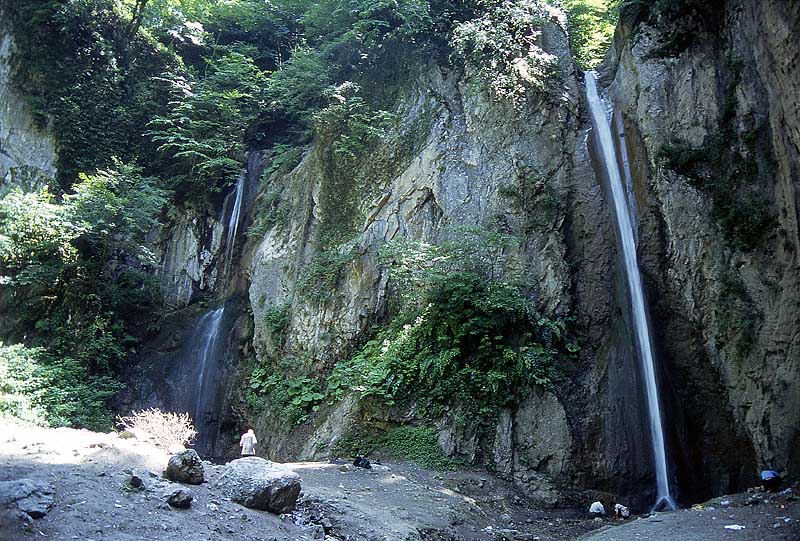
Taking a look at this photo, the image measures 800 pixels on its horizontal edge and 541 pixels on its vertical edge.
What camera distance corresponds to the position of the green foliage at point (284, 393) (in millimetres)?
14570

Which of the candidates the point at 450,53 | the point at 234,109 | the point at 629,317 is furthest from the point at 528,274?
the point at 234,109

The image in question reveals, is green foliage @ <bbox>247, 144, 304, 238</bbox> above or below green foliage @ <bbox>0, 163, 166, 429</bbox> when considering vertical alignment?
above

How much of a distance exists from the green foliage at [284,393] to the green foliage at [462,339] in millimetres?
1150

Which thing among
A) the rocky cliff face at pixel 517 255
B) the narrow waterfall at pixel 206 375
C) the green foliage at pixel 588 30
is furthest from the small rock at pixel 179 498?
the green foliage at pixel 588 30

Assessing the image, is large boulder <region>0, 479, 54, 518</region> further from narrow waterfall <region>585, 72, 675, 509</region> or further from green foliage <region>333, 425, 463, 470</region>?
narrow waterfall <region>585, 72, 675, 509</region>

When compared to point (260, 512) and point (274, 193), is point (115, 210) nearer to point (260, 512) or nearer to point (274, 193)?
point (274, 193)

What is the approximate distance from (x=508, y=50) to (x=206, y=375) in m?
12.4

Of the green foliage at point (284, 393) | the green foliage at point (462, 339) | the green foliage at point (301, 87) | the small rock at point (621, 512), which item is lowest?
the small rock at point (621, 512)

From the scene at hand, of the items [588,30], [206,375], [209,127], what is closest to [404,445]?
[206,375]

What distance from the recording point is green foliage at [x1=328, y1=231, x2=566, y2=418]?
1241 centimetres

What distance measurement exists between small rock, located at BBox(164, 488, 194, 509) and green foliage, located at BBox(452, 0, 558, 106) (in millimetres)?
12871

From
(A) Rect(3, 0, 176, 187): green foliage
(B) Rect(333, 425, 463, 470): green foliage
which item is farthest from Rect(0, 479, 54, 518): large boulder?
(A) Rect(3, 0, 176, 187): green foliage

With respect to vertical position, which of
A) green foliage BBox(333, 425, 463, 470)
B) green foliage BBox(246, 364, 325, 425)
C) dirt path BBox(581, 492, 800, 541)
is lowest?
dirt path BBox(581, 492, 800, 541)

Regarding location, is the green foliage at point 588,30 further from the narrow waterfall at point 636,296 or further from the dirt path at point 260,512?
the dirt path at point 260,512
